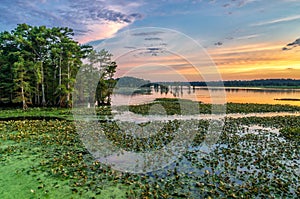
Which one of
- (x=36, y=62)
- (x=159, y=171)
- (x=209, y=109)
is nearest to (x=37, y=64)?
(x=36, y=62)

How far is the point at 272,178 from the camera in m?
7.82

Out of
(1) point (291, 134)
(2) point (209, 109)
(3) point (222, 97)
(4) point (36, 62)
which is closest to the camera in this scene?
(1) point (291, 134)

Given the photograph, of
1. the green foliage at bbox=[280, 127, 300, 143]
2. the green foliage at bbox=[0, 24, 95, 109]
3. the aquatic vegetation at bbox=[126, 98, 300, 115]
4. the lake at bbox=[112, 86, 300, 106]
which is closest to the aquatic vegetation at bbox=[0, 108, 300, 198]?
the green foliage at bbox=[280, 127, 300, 143]

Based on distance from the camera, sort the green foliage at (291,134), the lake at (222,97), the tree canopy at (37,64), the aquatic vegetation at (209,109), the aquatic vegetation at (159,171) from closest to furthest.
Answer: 1. the aquatic vegetation at (159,171)
2. the green foliage at (291,134)
3. the aquatic vegetation at (209,109)
4. the tree canopy at (37,64)
5. the lake at (222,97)

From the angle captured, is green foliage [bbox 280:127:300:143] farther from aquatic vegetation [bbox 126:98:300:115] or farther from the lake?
the lake

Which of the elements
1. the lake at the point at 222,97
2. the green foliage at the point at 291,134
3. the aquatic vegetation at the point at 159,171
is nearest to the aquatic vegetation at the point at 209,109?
the lake at the point at 222,97

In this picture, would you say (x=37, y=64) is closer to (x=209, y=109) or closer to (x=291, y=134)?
(x=209, y=109)

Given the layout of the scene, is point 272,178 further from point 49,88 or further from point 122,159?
point 49,88

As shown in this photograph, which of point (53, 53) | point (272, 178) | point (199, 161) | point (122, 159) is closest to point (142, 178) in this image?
point (122, 159)

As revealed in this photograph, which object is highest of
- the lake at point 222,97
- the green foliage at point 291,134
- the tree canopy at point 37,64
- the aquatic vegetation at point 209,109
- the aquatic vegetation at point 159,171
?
the tree canopy at point 37,64

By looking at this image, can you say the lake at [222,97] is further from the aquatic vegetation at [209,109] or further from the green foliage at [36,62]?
the green foliage at [36,62]

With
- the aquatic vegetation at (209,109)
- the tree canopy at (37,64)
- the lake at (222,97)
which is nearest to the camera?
→ the aquatic vegetation at (209,109)

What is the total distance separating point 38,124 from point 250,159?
15032 mm

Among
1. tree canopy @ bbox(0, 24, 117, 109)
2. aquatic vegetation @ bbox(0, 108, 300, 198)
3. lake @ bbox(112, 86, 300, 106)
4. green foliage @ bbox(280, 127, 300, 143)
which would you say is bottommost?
aquatic vegetation @ bbox(0, 108, 300, 198)
